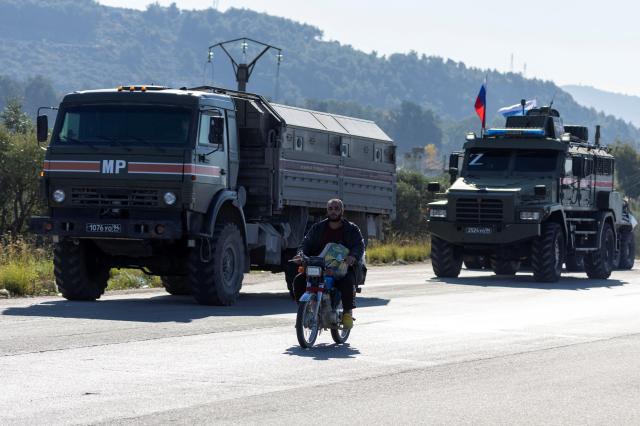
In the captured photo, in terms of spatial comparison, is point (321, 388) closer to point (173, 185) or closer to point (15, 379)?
point (15, 379)

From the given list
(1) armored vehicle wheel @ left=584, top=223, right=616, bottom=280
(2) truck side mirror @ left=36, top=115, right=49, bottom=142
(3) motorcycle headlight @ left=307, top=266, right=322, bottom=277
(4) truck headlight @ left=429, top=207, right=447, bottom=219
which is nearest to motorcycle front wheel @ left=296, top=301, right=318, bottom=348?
(3) motorcycle headlight @ left=307, top=266, right=322, bottom=277

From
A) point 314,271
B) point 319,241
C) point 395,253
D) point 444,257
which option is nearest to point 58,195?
point 319,241

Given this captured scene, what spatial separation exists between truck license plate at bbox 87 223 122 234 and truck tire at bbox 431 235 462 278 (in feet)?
39.8

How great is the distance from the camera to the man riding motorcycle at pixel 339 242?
14.2m

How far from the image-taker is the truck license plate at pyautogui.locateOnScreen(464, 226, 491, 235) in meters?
28.1

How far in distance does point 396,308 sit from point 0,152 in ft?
69.3

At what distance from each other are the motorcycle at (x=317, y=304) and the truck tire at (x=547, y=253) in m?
14.6

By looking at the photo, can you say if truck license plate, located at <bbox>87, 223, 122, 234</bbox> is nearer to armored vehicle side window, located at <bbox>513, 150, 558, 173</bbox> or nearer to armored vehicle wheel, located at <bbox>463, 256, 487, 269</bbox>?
armored vehicle side window, located at <bbox>513, 150, 558, 173</bbox>

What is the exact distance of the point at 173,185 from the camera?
727 inches

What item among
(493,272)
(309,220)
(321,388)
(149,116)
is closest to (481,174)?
(493,272)

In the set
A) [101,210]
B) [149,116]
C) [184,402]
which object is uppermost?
[149,116]

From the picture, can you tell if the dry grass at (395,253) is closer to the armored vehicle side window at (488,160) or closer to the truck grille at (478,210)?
the armored vehicle side window at (488,160)

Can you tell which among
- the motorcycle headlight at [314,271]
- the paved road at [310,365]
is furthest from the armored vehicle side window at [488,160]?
the motorcycle headlight at [314,271]

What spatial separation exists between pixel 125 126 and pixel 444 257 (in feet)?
39.3
